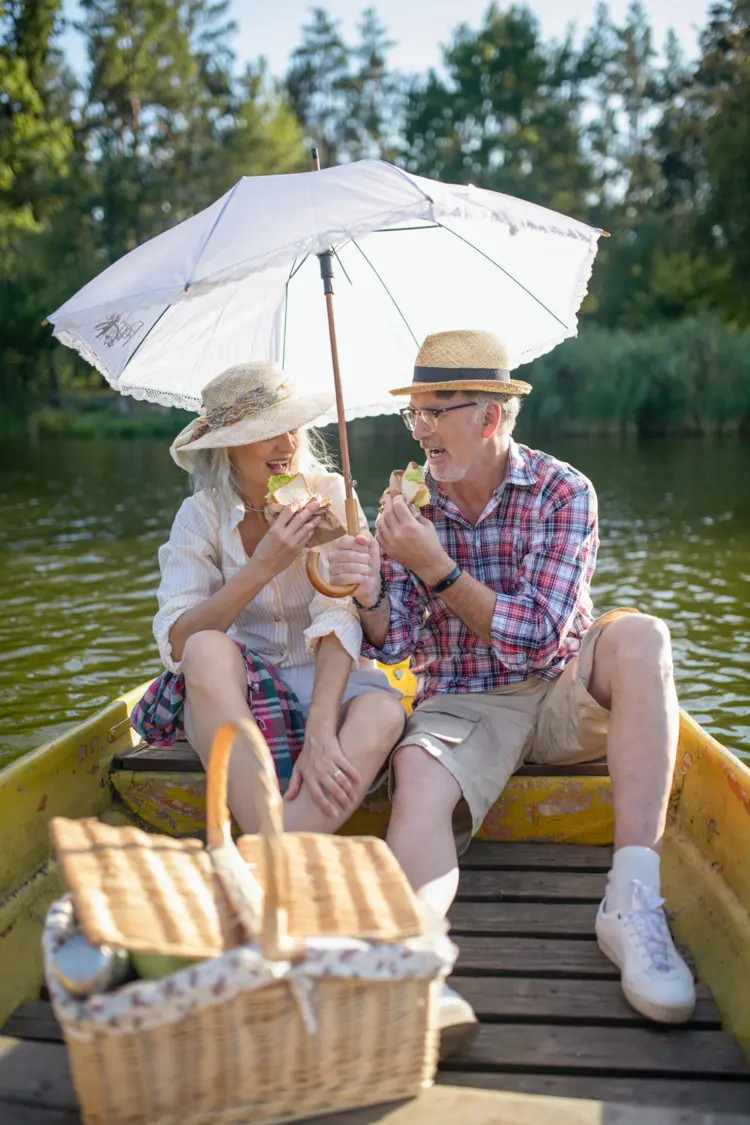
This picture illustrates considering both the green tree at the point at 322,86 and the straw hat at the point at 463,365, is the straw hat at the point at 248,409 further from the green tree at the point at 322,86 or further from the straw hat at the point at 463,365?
the green tree at the point at 322,86

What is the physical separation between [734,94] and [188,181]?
2200 cm

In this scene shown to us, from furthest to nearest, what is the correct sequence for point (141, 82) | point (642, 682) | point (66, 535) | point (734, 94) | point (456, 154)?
point (456, 154) < point (141, 82) < point (734, 94) < point (66, 535) < point (642, 682)

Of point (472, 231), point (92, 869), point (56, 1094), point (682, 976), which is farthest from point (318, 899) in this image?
point (472, 231)

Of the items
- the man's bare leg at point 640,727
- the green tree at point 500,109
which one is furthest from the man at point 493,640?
the green tree at point 500,109

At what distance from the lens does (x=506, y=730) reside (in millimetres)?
3109

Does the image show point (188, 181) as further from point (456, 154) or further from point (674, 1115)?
point (674, 1115)

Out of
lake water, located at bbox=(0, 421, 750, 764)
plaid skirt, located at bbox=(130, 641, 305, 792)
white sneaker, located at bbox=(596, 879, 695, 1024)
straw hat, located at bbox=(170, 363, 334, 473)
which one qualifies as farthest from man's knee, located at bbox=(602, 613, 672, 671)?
lake water, located at bbox=(0, 421, 750, 764)

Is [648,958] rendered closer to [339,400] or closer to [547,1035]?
[547,1035]

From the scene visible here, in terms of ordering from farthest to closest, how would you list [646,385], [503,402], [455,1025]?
[646,385] → [503,402] → [455,1025]

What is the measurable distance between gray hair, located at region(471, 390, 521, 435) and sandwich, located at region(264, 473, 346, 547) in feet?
1.73

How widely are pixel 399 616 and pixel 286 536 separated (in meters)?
0.47

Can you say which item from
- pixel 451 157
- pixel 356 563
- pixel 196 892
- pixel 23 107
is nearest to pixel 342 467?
pixel 356 563

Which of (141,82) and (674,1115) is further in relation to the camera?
(141,82)

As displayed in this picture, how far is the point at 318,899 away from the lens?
6.23ft
